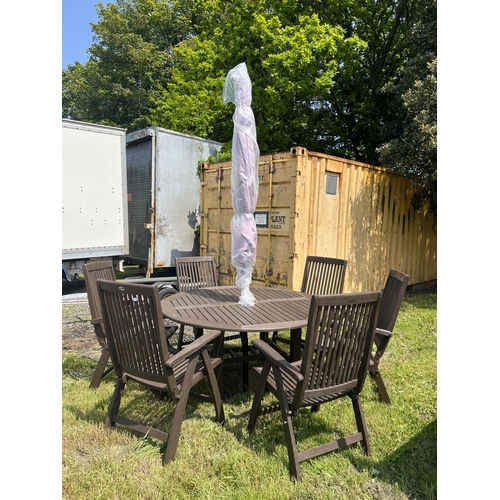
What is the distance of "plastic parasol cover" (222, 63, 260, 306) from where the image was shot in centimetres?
332

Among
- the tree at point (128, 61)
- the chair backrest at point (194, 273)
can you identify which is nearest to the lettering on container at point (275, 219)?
the chair backrest at point (194, 273)

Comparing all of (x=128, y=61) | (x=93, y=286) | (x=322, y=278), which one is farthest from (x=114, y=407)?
(x=128, y=61)

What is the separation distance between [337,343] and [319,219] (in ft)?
12.9

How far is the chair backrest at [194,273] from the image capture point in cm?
464

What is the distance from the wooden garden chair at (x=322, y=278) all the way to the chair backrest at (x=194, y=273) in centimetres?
110

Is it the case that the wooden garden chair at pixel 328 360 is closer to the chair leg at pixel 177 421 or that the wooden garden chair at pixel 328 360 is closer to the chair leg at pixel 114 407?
the chair leg at pixel 177 421

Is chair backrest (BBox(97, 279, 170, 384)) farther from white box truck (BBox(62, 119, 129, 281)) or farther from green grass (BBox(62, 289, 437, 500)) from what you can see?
white box truck (BBox(62, 119, 129, 281))

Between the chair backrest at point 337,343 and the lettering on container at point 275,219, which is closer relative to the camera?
the chair backrest at point 337,343

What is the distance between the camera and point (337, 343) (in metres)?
2.30

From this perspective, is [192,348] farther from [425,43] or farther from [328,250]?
[425,43]

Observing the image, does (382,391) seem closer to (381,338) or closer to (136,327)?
(381,338)

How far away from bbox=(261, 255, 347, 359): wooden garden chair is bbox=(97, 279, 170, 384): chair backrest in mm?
1775

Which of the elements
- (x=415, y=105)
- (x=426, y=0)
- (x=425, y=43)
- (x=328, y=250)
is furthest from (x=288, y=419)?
(x=426, y=0)

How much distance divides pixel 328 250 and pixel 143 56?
16985 millimetres
